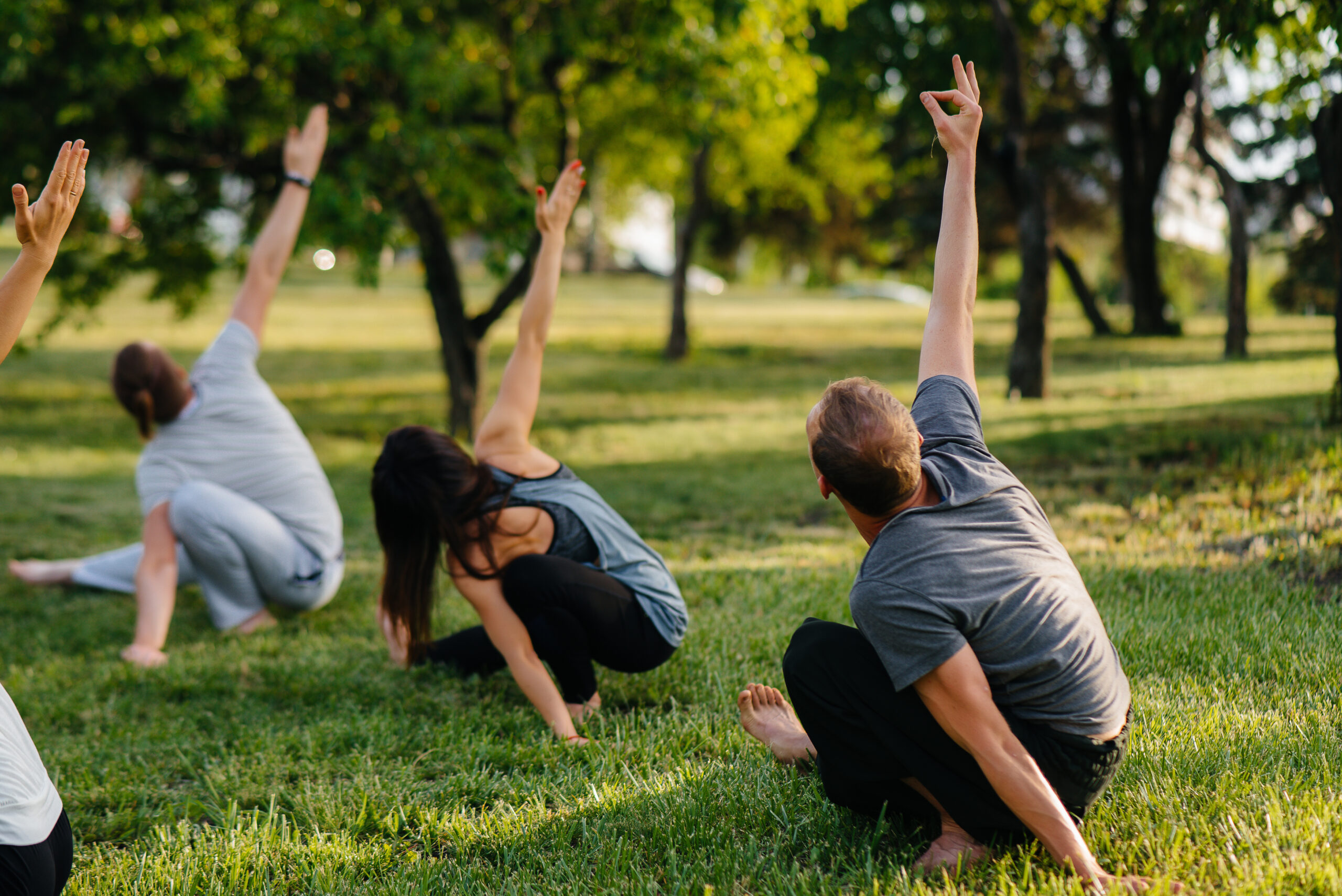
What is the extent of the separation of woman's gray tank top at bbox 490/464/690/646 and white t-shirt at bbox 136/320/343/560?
206 cm

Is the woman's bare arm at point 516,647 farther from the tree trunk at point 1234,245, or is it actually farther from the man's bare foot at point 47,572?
the tree trunk at point 1234,245

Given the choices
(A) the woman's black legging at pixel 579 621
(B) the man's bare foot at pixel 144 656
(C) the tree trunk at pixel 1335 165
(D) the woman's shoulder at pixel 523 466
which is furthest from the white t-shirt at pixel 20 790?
(C) the tree trunk at pixel 1335 165

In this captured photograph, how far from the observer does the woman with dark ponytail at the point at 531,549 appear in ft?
12.3

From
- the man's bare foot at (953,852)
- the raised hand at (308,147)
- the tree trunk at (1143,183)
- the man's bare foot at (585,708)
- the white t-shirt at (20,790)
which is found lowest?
the man's bare foot at (585,708)

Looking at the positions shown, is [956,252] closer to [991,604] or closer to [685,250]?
[991,604]

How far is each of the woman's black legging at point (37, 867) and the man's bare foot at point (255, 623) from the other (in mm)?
3060

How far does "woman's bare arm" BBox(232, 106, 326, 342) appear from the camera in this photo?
5.45 metres

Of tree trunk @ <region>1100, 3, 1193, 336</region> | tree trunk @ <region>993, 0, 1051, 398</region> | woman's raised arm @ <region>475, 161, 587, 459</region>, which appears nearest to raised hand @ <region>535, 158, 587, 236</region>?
woman's raised arm @ <region>475, 161, 587, 459</region>

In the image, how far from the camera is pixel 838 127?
19719 mm

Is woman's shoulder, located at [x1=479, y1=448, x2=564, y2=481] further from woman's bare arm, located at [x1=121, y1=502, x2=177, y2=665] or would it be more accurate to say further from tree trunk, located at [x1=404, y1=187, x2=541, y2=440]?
tree trunk, located at [x1=404, y1=187, x2=541, y2=440]

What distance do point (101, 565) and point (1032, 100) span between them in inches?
794

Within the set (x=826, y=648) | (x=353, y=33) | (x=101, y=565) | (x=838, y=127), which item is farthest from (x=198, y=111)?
(x=838, y=127)

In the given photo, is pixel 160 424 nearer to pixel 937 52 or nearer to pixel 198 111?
pixel 198 111

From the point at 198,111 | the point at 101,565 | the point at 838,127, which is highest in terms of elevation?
the point at 838,127
